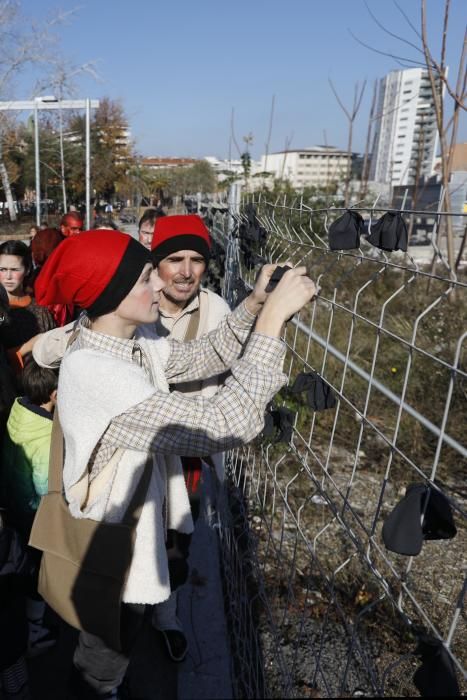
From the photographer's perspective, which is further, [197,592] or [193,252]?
[197,592]

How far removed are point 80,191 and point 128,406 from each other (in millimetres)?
32790

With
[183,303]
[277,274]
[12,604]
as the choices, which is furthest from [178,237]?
[12,604]

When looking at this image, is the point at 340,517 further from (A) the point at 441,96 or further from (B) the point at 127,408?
(A) the point at 441,96

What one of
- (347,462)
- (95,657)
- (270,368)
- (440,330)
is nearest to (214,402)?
(270,368)

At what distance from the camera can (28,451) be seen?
2.25m

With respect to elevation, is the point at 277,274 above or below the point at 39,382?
above

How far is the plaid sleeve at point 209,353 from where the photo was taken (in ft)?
6.31

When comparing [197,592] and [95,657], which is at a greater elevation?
[95,657]

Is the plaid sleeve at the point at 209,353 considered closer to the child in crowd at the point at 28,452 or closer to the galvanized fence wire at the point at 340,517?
the galvanized fence wire at the point at 340,517

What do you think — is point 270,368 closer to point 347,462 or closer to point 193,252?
point 193,252

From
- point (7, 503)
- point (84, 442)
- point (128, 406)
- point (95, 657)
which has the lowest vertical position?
point (95, 657)

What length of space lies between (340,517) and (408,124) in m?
75.1

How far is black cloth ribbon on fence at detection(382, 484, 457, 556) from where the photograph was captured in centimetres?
96

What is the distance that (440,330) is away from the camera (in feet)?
17.9
